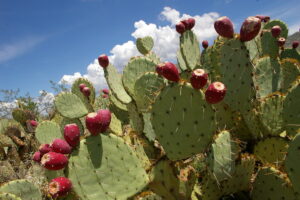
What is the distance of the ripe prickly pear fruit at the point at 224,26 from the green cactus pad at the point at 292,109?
2.21 ft

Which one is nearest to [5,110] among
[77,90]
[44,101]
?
[44,101]

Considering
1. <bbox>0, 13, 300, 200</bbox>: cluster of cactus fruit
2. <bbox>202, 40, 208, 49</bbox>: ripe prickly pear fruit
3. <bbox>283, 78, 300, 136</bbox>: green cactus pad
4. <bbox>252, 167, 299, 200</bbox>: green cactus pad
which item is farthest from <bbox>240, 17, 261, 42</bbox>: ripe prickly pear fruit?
<bbox>202, 40, 208, 49</bbox>: ripe prickly pear fruit

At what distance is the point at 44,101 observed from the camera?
10.5 m

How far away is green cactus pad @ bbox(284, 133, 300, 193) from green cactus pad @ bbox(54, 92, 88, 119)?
2.98m

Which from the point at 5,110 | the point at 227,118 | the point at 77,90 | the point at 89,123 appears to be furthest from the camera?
the point at 5,110

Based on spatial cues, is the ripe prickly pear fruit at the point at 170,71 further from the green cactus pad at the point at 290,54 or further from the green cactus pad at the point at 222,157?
the green cactus pad at the point at 290,54

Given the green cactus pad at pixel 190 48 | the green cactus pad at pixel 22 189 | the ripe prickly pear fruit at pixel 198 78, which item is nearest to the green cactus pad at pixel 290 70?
the green cactus pad at pixel 190 48

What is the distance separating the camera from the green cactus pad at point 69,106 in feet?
13.1

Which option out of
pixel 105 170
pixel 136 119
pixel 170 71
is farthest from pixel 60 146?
pixel 136 119

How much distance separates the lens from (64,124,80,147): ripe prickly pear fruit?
4.86 ft

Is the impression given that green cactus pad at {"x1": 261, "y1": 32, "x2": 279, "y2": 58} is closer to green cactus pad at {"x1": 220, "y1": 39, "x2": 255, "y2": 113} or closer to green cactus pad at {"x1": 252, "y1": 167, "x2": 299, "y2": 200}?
green cactus pad at {"x1": 220, "y1": 39, "x2": 255, "y2": 113}

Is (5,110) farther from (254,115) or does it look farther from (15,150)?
→ (254,115)

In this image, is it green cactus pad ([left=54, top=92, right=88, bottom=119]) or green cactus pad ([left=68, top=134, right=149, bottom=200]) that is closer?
green cactus pad ([left=68, top=134, right=149, bottom=200])

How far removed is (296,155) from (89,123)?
1148mm
